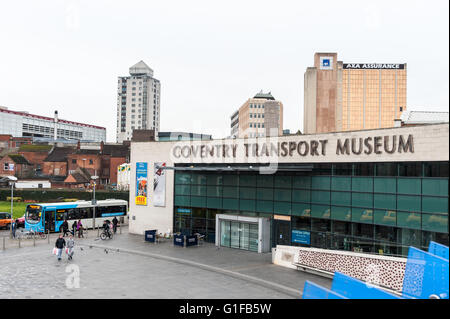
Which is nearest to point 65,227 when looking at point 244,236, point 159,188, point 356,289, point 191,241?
point 159,188

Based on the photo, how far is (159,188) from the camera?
1453 inches

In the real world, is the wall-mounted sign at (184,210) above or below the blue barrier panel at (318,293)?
below

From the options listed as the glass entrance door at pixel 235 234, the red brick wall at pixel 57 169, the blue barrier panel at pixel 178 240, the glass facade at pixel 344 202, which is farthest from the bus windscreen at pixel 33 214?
the red brick wall at pixel 57 169

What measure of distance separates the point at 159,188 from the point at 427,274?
1108 inches

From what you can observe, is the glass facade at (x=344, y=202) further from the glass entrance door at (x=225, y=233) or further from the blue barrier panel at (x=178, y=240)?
the blue barrier panel at (x=178, y=240)

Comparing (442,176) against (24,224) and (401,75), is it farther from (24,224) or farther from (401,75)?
(401,75)

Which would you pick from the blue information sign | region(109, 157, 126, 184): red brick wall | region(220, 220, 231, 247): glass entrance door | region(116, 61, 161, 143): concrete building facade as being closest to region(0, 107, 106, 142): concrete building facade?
region(116, 61, 161, 143): concrete building facade

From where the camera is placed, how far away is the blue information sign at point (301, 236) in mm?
27894

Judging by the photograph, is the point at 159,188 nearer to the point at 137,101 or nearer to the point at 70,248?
the point at 70,248

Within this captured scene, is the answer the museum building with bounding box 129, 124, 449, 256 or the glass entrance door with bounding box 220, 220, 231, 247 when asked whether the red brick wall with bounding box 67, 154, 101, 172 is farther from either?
the glass entrance door with bounding box 220, 220, 231, 247

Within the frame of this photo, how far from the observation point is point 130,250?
30.6 metres

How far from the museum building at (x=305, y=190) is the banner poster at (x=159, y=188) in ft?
0.28
